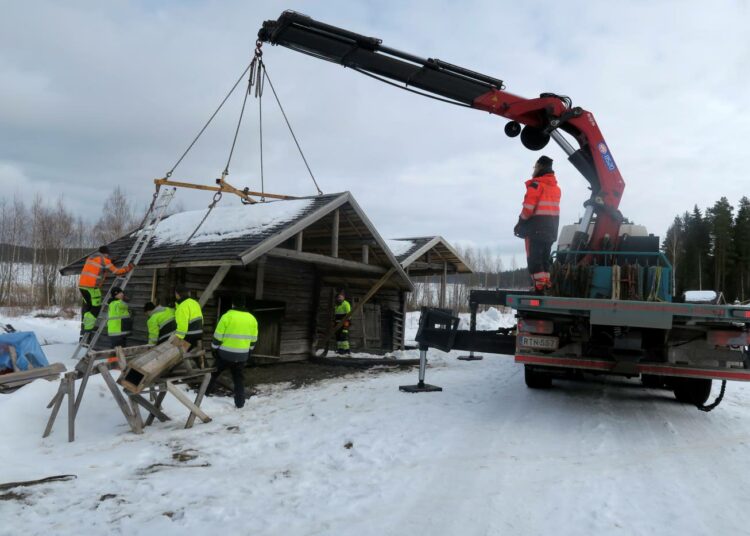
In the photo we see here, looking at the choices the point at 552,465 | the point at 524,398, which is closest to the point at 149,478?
the point at 552,465

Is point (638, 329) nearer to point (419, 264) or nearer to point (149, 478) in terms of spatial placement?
point (149, 478)

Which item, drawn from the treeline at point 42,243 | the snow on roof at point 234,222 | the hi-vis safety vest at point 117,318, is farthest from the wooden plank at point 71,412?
the treeline at point 42,243

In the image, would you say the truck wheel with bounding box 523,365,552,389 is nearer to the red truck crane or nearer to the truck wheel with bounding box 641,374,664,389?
the red truck crane

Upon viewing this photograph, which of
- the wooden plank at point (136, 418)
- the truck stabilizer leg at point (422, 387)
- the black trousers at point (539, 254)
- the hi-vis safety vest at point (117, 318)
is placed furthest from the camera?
the hi-vis safety vest at point (117, 318)

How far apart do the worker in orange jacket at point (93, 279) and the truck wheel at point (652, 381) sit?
10.4 m

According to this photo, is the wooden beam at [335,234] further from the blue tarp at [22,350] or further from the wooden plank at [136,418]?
the blue tarp at [22,350]

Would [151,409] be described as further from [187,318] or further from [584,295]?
[584,295]

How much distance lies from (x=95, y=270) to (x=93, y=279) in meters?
0.20

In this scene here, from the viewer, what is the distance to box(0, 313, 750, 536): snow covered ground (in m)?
3.51

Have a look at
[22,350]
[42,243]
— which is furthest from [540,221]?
[42,243]

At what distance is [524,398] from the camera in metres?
7.36

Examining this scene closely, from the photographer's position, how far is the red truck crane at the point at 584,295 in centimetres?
552

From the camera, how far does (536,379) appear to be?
782cm

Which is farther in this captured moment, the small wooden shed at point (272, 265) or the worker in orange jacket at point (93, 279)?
the worker in orange jacket at point (93, 279)
